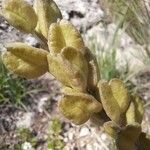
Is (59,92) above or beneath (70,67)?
beneath

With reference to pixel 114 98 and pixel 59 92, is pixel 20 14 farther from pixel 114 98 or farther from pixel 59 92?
pixel 59 92

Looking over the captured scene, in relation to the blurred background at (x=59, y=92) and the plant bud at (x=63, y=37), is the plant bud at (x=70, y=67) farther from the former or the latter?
the blurred background at (x=59, y=92)

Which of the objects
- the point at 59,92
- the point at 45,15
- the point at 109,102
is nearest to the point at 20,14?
the point at 45,15

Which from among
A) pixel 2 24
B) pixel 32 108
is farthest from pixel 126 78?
pixel 2 24

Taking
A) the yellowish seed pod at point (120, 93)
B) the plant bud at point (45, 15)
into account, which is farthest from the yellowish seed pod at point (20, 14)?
the yellowish seed pod at point (120, 93)

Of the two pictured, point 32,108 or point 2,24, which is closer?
point 2,24

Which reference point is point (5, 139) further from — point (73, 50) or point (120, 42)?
point (73, 50)
